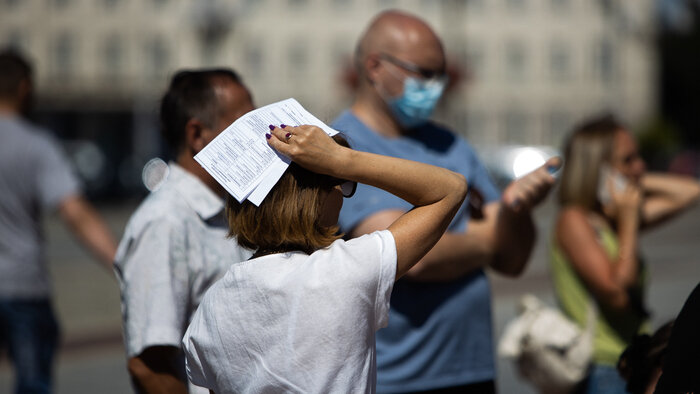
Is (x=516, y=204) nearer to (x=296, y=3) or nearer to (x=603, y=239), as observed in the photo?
(x=603, y=239)

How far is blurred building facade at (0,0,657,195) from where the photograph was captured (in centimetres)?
5103

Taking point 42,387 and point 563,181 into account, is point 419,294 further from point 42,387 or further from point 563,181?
point 42,387

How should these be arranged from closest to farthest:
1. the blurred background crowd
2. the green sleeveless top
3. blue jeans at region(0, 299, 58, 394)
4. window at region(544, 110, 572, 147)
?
the green sleeveless top → blue jeans at region(0, 299, 58, 394) → the blurred background crowd → window at region(544, 110, 572, 147)

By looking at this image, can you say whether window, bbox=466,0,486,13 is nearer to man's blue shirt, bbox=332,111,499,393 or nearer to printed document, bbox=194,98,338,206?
man's blue shirt, bbox=332,111,499,393

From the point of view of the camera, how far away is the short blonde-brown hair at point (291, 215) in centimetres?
187

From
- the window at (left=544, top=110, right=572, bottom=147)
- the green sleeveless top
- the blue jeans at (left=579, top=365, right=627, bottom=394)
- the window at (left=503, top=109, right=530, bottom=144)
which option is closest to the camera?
the blue jeans at (left=579, top=365, right=627, bottom=394)

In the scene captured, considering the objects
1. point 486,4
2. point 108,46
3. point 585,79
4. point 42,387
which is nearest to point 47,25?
point 108,46

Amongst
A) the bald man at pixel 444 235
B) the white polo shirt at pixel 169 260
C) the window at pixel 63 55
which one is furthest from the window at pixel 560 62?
the white polo shirt at pixel 169 260

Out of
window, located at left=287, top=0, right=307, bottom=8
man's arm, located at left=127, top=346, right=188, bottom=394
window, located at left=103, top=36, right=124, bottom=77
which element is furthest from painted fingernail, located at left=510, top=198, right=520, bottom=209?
window, located at left=287, top=0, right=307, bottom=8

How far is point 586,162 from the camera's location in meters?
3.65

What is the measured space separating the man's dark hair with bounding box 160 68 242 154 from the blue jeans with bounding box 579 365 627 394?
5.85 feet

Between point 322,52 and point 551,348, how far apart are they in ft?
176

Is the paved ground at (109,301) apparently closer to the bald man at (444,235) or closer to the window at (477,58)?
the bald man at (444,235)

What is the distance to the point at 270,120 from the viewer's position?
6.11ft
